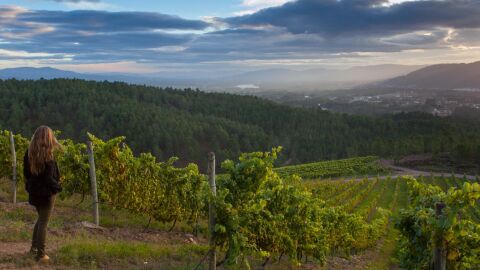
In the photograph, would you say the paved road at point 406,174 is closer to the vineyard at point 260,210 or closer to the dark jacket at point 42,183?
the vineyard at point 260,210

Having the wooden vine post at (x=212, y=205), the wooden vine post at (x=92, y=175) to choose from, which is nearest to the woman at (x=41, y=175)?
the wooden vine post at (x=212, y=205)

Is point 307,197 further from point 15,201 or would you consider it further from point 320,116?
point 320,116

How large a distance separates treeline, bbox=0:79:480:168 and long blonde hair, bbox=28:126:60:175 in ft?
228

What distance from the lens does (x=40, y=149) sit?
732cm

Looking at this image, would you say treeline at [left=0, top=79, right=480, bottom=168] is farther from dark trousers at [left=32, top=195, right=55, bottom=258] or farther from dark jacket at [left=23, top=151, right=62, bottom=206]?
dark jacket at [left=23, top=151, right=62, bottom=206]

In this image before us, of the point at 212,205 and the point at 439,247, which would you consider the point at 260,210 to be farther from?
the point at 439,247

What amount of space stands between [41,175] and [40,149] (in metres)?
0.50

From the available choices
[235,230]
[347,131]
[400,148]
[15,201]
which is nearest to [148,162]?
[15,201]

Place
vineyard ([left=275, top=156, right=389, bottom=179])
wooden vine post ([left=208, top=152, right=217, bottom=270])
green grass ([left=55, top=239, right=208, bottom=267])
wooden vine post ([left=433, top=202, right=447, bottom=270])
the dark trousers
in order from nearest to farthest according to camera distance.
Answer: wooden vine post ([left=433, top=202, right=447, bottom=270])
wooden vine post ([left=208, top=152, right=217, bottom=270])
the dark trousers
green grass ([left=55, top=239, right=208, bottom=267])
vineyard ([left=275, top=156, right=389, bottom=179])

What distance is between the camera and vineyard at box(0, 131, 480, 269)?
7.25 meters

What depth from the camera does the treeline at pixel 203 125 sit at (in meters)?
97.6

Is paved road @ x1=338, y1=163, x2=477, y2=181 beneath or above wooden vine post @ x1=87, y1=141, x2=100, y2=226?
beneath

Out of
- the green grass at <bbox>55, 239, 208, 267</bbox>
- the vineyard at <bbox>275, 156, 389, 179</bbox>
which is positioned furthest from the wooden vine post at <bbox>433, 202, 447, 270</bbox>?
the vineyard at <bbox>275, 156, 389, 179</bbox>

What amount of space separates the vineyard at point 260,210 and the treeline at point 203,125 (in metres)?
61.9
